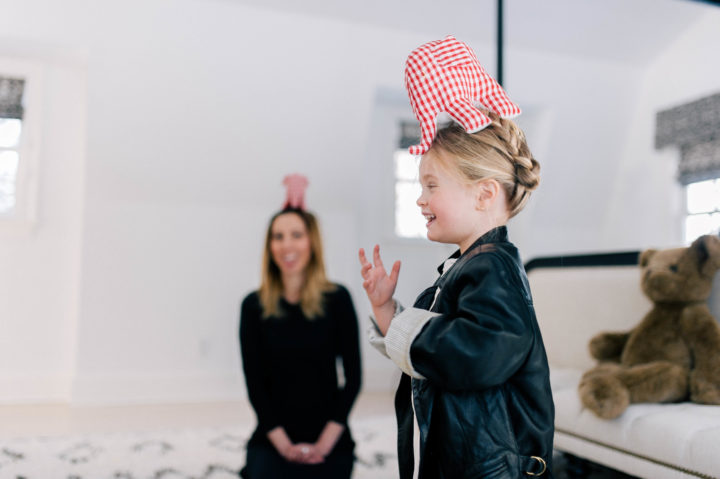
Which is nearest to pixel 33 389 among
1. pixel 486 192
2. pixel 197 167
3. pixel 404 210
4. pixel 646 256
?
pixel 197 167

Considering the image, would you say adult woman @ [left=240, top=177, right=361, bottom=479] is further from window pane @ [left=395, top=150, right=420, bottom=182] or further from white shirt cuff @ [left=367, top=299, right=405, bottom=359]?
window pane @ [left=395, top=150, right=420, bottom=182]

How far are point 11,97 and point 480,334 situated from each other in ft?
12.2

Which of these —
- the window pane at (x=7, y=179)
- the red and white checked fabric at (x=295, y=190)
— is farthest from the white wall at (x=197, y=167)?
the red and white checked fabric at (x=295, y=190)

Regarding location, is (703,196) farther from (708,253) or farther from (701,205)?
(708,253)

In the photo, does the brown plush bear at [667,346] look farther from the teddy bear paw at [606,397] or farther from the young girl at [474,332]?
the young girl at [474,332]

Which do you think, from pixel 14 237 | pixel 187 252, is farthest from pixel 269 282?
pixel 14 237

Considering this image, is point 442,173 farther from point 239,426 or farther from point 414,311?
point 239,426

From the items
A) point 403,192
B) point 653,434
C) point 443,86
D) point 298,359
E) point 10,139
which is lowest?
point 653,434

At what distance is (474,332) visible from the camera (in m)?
0.85

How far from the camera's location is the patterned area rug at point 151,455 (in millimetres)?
2301

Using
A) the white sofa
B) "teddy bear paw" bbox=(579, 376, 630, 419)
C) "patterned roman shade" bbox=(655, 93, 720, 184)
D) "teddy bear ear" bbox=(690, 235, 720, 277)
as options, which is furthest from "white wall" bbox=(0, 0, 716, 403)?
"teddy bear paw" bbox=(579, 376, 630, 419)

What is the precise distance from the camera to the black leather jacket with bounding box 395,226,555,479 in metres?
0.86

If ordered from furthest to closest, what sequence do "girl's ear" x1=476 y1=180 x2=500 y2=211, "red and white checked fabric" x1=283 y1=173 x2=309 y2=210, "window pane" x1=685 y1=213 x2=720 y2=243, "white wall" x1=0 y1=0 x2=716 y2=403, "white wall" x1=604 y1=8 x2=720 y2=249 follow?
1. "white wall" x1=604 y1=8 x2=720 y2=249
2. "window pane" x1=685 y1=213 x2=720 y2=243
3. "white wall" x1=0 y1=0 x2=716 y2=403
4. "red and white checked fabric" x1=283 y1=173 x2=309 y2=210
5. "girl's ear" x1=476 y1=180 x2=500 y2=211

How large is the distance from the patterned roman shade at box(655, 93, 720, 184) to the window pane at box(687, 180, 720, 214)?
1.6 inches
